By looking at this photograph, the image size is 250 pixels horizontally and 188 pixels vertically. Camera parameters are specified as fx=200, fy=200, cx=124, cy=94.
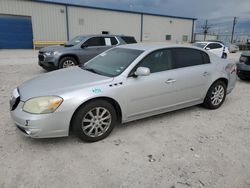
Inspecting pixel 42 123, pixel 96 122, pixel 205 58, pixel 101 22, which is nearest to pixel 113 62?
pixel 96 122

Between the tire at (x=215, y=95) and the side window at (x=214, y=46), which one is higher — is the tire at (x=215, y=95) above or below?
below

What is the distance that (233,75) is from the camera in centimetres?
470

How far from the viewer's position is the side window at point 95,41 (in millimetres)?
8438

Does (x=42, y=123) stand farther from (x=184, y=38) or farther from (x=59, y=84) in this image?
(x=184, y=38)

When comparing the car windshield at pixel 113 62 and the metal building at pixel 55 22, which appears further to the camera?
the metal building at pixel 55 22

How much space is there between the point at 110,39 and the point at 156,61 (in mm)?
5747

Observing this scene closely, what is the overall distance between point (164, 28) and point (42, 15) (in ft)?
56.7

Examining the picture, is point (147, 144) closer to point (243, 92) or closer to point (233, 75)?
point (233, 75)

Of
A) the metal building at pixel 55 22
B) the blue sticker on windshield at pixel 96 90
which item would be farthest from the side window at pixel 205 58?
the metal building at pixel 55 22

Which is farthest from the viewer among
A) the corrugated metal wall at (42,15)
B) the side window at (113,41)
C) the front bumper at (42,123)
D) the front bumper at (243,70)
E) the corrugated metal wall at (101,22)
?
the corrugated metal wall at (101,22)

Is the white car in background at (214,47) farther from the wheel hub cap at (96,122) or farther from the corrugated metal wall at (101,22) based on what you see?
the corrugated metal wall at (101,22)

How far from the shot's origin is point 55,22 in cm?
2227

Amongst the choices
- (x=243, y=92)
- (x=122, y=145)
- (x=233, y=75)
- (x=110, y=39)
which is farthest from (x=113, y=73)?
(x=110, y=39)

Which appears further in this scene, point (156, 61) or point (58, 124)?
point (156, 61)
